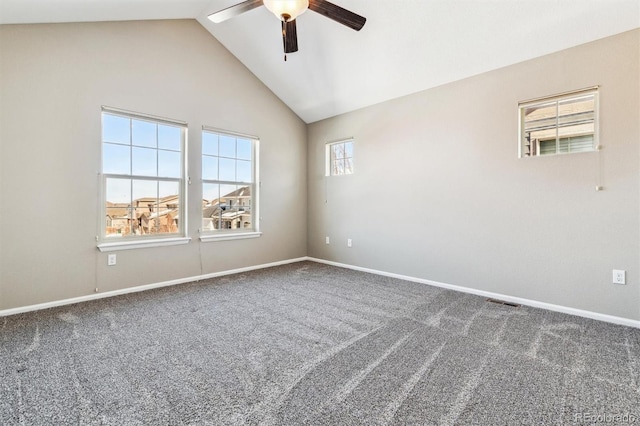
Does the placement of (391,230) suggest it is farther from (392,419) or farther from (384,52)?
(392,419)

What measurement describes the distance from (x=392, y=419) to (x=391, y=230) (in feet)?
9.62

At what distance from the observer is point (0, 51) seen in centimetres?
262

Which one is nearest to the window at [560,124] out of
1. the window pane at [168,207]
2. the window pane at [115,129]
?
the window pane at [168,207]

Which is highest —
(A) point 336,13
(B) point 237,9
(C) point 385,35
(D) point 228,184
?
(C) point 385,35

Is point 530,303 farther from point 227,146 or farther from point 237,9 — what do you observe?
point 227,146

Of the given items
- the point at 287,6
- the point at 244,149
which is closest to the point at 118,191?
the point at 244,149

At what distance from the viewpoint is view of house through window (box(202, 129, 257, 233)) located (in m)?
4.12

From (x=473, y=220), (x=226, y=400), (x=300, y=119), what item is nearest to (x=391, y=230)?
(x=473, y=220)

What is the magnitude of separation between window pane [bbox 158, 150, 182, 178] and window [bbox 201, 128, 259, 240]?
34cm

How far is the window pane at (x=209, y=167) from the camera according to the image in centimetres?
406

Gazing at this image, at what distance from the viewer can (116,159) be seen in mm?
3354

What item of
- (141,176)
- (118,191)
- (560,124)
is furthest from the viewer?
(141,176)

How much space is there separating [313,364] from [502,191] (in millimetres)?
2758

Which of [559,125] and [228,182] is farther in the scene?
[228,182]
